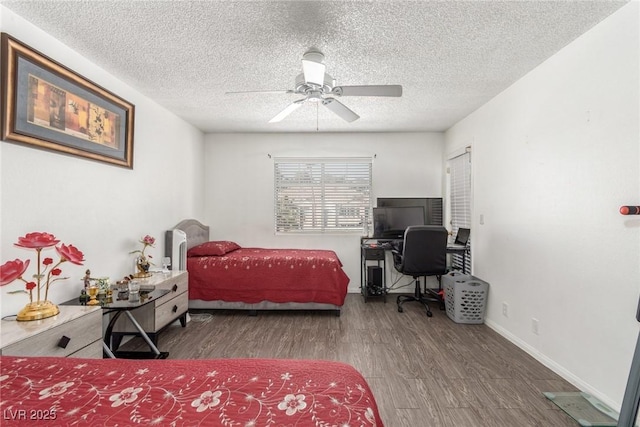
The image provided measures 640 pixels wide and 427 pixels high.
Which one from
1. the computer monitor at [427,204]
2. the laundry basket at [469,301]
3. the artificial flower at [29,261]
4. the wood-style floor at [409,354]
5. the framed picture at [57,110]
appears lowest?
the wood-style floor at [409,354]

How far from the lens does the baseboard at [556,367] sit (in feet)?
6.14

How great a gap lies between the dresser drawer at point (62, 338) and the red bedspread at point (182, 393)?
35 centimetres

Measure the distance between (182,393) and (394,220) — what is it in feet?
13.0

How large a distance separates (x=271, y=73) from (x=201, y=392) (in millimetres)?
2536

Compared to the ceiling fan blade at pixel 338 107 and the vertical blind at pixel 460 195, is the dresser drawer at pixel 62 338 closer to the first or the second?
the ceiling fan blade at pixel 338 107

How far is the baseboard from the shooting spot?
6.14 ft

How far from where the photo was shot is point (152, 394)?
0.94 metres

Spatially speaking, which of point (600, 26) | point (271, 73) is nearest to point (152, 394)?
point (271, 73)

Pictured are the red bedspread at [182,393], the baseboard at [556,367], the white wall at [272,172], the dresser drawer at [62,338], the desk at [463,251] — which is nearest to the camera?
the red bedspread at [182,393]

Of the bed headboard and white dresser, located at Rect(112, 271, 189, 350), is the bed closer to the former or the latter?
the bed headboard

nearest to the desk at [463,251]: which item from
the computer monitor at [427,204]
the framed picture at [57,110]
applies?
the computer monitor at [427,204]

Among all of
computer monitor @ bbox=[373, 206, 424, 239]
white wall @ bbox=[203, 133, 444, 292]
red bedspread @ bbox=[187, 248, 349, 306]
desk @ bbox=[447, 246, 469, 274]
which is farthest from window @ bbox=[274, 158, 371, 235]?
desk @ bbox=[447, 246, 469, 274]

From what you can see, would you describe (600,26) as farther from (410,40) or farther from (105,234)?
(105,234)

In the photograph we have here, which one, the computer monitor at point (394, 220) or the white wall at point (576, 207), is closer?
the white wall at point (576, 207)
